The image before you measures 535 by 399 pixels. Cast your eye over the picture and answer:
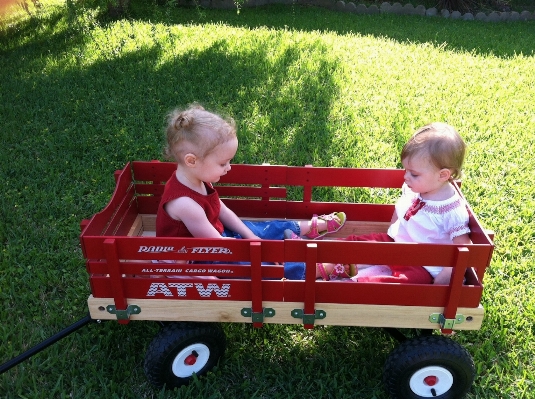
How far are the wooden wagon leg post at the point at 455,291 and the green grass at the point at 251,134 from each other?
533mm

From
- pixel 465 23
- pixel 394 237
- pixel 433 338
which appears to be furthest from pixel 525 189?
pixel 465 23

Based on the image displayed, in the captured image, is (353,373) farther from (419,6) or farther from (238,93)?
(419,6)

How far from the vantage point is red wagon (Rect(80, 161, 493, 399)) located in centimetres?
229

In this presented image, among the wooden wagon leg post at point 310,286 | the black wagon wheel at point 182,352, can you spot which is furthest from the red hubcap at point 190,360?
the wooden wagon leg post at point 310,286

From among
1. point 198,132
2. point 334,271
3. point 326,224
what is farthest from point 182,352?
point 326,224

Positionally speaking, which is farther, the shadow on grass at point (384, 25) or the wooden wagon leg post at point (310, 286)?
the shadow on grass at point (384, 25)

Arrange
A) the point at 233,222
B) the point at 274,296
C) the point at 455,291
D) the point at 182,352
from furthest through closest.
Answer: the point at 233,222 → the point at 182,352 → the point at 274,296 → the point at 455,291

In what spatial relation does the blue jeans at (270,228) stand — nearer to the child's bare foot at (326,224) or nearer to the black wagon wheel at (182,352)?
the child's bare foot at (326,224)

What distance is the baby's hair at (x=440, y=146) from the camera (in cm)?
256

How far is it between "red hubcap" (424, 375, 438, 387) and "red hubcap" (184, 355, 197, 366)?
1146 millimetres

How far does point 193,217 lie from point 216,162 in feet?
1.03

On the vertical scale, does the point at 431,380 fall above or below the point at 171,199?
below

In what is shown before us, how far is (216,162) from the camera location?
2682mm

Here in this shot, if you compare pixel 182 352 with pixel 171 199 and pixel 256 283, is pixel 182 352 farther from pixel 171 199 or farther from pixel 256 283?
pixel 171 199
